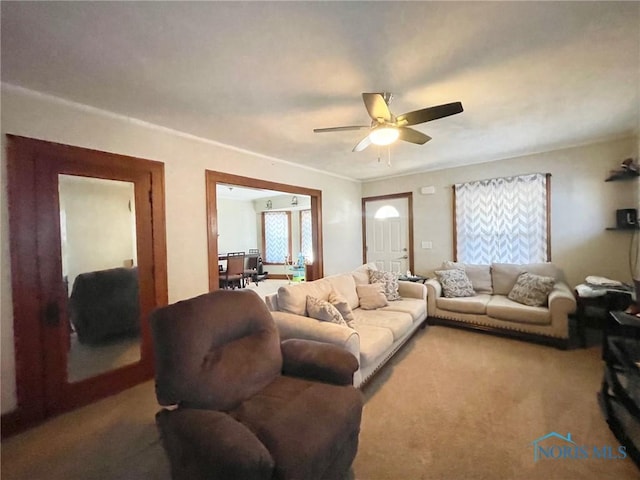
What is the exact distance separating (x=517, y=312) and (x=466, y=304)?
556mm

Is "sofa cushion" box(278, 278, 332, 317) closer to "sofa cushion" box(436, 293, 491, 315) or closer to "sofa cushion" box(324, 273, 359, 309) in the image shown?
"sofa cushion" box(324, 273, 359, 309)

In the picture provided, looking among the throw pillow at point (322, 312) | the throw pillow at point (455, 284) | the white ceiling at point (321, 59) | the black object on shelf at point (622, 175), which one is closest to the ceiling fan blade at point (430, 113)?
the white ceiling at point (321, 59)

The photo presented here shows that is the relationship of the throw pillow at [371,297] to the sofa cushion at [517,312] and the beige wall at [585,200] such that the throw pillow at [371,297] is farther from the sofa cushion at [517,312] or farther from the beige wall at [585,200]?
the beige wall at [585,200]

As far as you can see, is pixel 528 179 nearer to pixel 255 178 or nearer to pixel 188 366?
pixel 255 178

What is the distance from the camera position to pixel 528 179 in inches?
155

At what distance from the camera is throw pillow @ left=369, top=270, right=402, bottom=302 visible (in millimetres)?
3631

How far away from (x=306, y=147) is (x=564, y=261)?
3.93 meters

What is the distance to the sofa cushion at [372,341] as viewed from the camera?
7.27ft

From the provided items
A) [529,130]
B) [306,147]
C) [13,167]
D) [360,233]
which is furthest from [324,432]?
[360,233]

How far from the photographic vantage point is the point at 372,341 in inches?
92.0

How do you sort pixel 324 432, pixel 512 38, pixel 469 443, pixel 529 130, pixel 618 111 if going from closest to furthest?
1. pixel 324 432
2. pixel 512 38
3. pixel 469 443
4. pixel 618 111
5. pixel 529 130

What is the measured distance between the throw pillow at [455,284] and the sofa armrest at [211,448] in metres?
3.56

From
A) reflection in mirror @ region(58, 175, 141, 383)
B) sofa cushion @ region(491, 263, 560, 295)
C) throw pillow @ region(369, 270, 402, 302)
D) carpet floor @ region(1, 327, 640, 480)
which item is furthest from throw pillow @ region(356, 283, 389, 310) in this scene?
reflection in mirror @ region(58, 175, 141, 383)

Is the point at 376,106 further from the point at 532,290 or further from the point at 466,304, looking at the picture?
the point at 532,290
